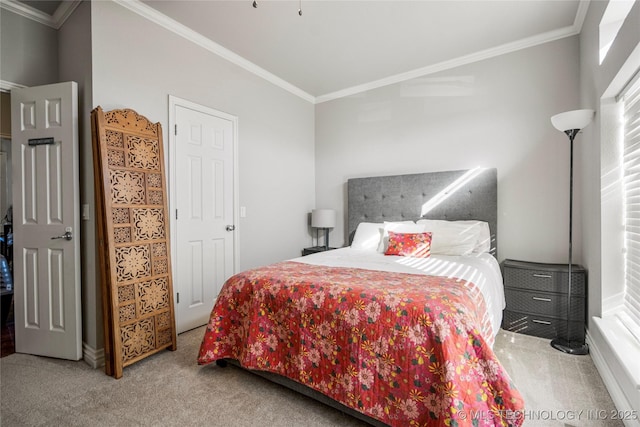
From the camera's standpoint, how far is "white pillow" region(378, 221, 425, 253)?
313cm

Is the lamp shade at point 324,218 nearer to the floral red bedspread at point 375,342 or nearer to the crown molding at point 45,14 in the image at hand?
the floral red bedspread at point 375,342

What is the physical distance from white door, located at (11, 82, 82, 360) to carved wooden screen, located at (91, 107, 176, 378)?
355mm

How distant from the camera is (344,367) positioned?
Result: 1.52 meters

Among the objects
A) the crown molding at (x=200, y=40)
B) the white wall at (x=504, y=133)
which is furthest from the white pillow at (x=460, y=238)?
the crown molding at (x=200, y=40)

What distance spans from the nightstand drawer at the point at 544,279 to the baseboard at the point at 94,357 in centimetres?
344

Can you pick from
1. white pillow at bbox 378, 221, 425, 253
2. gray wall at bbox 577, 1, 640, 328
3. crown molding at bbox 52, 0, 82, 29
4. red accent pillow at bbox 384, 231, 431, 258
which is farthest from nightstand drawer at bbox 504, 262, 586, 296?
crown molding at bbox 52, 0, 82, 29

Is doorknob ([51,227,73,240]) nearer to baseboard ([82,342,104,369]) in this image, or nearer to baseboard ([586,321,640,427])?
baseboard ([82,342,104,369])

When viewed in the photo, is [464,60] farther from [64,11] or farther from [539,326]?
[64,11]

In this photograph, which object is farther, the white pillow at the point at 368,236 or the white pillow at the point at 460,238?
the white pillow at the point at 368,236

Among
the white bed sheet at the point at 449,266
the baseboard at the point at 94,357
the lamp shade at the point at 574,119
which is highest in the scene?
the lamp shade at the point at 574,119

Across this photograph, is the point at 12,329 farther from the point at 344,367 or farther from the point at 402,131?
the point at 402,131

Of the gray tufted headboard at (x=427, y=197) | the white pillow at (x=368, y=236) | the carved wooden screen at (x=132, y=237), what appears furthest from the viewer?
the white pillow at (x=368, y=236)

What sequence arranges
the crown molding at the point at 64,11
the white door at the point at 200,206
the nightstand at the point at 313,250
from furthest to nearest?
the nightstand at the point at 313,250 → the white door at the point at 200,206 → the crown molding at the point at 64,11

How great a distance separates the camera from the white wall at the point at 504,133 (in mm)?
2799
